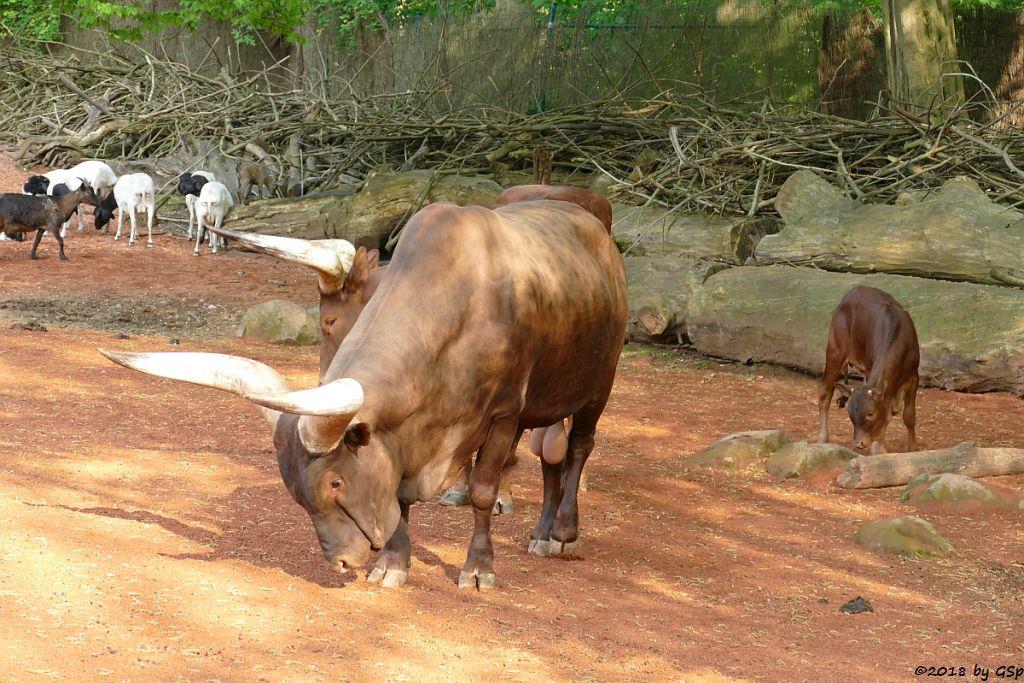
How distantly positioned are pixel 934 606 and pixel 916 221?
6.88 meters

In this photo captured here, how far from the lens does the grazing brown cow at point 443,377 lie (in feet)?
14.7

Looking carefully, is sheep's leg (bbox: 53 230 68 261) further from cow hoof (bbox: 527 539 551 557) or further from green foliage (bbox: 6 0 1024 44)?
cow hoof (bbox: 527 539 551 557)

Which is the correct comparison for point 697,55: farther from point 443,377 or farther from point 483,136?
point 443,377

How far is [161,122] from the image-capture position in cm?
2091

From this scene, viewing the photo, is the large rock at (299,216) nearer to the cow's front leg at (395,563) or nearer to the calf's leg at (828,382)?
the calf's leg at (828,382)

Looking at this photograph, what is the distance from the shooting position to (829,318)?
1132 centimetres

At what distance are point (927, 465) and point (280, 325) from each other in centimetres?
690

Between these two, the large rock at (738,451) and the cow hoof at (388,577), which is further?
the large rock at (738,451)

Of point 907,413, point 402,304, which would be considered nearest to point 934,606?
point 402,304

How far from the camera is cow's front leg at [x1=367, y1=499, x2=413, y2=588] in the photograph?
17.3 ft

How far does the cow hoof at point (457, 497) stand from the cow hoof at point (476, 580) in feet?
5.64

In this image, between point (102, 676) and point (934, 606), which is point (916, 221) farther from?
point (102, 676)

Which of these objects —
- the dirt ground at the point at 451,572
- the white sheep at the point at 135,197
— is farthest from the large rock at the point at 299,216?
the dirt ground at the point at 451,572

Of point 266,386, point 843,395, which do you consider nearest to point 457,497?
point 266,386
